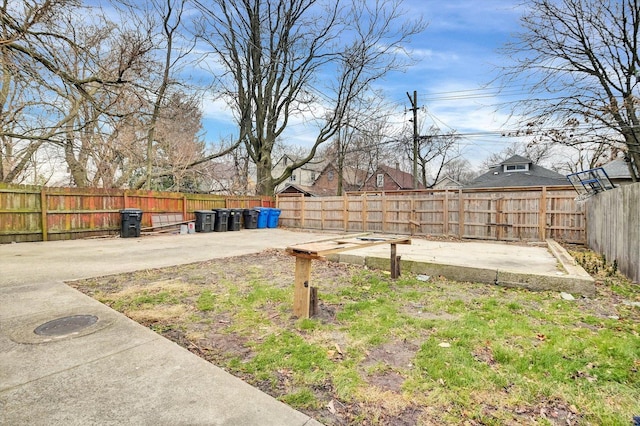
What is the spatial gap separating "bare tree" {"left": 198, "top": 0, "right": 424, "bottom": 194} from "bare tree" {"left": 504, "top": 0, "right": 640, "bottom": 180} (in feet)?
20.3

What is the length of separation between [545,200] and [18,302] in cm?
1240

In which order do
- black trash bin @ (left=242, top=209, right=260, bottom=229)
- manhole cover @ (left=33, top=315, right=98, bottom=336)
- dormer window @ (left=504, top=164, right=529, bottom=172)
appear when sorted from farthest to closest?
dormer window @ (left=504, top=164, right=529, bottom=172)
black trash bin @ (left=242, top=209, right=260, bottom=229)
manhole cover @ (left=33, top=315, right=98, bottom=336)

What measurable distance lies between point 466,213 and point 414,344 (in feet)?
32.0

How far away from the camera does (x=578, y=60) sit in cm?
1196

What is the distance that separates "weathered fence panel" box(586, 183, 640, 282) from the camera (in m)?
4.83

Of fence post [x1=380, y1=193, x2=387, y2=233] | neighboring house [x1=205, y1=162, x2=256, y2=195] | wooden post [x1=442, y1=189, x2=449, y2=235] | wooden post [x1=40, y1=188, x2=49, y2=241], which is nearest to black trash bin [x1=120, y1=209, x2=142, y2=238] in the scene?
wooden post [x1=40, y1=188, x2=49, y2=241]

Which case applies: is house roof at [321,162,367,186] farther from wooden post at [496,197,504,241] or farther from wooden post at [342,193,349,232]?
wooden post at [496,197,504,241]

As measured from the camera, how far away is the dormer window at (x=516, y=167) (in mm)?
25272

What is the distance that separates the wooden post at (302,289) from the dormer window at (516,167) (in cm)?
2754

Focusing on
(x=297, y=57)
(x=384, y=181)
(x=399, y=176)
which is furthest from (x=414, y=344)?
(x=399, y=176)

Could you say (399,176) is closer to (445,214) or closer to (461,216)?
(445,214)

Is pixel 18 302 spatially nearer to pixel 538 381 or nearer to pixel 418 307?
pixel 418 307

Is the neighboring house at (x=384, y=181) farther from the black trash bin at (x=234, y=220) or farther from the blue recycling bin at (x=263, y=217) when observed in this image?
the black trash bin at (x=234, y=220)

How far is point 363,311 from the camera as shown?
142 inches
